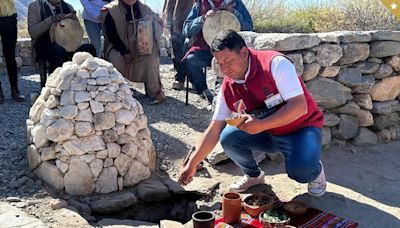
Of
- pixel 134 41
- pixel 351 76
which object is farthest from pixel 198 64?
pixel 351 76

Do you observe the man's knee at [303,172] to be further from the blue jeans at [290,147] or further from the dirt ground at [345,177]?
the dirt ground at [345,177]

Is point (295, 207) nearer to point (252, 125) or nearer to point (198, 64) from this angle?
point (252, 125)

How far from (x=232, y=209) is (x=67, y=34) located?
136 inches

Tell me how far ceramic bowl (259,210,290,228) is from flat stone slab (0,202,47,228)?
4.17 ft

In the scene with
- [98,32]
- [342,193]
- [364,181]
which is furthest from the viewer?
[98,32]

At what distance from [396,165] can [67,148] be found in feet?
8.48

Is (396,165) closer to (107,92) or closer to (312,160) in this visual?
(312,160)

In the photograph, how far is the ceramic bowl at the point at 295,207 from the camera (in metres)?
2.86

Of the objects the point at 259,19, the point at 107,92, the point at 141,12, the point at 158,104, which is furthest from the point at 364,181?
the point at 259,19

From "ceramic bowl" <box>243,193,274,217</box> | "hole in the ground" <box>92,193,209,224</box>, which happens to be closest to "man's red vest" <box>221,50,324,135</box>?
"ceramic bowl" <box>243,193,274,217</box>

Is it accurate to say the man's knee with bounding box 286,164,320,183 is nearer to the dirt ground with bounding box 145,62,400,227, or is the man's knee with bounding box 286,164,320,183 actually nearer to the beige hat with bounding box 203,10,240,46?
the dirt ground with bounding box 145,62,400,227

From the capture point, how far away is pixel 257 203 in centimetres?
293

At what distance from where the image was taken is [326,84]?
3.85m

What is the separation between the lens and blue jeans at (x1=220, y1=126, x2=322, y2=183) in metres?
2.78
